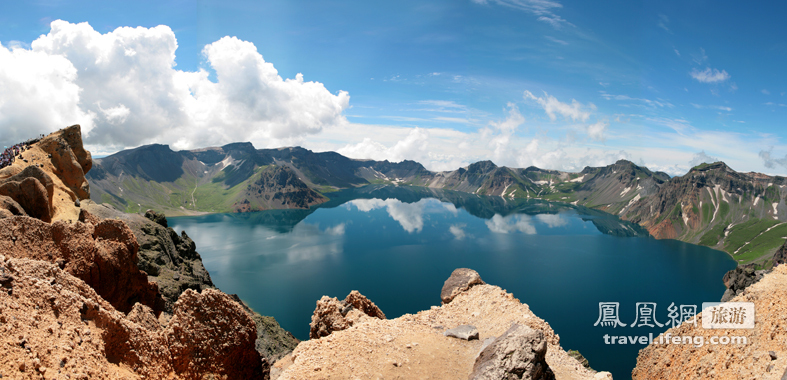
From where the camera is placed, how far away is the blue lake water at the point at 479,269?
72.7 metres

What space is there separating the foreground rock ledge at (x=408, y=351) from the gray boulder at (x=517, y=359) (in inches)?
16.2

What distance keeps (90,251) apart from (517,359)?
2086 cm

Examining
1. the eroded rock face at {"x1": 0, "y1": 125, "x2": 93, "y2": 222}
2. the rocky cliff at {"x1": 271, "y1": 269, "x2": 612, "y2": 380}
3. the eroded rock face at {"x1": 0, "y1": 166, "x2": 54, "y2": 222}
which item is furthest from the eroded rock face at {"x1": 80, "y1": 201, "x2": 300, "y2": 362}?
the rocky cliff at {"x1": 271, "y1": 269, "x2": 612, "y2": 380}

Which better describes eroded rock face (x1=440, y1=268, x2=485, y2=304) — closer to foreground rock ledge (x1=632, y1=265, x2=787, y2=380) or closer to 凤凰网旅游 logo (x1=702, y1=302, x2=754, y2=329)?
foreground rock ledge (x1=632, y1=265, x2=787, y2=380)

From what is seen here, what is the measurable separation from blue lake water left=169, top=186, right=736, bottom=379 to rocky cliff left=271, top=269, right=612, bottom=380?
47.9 m

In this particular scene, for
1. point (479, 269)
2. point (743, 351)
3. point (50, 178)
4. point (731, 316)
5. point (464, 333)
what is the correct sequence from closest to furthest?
point (464, 333), point (743, 351), point (731, 316), point (50, 178), point (479, 269)

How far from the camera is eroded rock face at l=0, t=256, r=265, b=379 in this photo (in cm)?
763

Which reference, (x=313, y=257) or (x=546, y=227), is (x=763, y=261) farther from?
(x=313, y=257)

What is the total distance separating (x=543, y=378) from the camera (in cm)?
1159

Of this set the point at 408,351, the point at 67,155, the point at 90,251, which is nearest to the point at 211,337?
the point at 408,351

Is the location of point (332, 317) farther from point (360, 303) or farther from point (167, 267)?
point (167, 267)

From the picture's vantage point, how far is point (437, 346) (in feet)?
51.8

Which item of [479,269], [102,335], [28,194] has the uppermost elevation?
[28,194]

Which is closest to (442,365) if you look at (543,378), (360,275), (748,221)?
(543,378)
